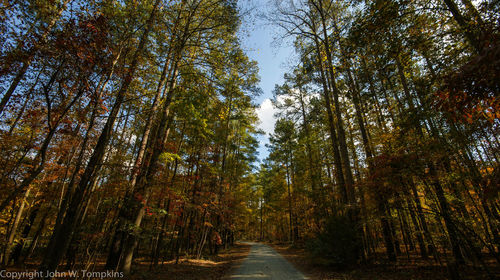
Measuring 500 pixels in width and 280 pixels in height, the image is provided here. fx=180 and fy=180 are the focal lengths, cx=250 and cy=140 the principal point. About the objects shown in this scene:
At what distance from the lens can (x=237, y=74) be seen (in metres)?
7.86

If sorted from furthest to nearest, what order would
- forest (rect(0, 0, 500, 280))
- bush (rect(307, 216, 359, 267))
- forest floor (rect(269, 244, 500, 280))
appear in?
bush (rect(307, 216, 359, 267))
forest floor (rect(269, 244, 500, 280))
forest (rect(0, 0, 500, 280))

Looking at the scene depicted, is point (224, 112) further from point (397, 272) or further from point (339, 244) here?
point (397, 272)

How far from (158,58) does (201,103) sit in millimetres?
2458

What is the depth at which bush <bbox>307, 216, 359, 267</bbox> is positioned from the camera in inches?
271

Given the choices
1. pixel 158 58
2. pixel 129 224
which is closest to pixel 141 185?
pixel 129 224

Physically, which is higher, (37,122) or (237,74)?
(237,74)

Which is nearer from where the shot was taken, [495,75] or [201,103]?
[495,75]

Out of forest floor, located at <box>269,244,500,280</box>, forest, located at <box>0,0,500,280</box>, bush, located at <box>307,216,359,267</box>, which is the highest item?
forest, located at <box>0,0,500,280</box>

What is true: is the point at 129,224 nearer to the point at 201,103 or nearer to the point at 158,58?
the point at 201,103

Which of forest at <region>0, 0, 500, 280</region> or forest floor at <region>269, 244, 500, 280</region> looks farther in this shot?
forest floor at <region>269, 244, 500, 280</region>

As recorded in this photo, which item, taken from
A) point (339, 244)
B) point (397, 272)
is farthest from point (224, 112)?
point (397, 272)

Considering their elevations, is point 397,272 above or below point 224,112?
below

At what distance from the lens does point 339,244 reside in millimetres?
6973

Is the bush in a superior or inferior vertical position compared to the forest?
inferior
